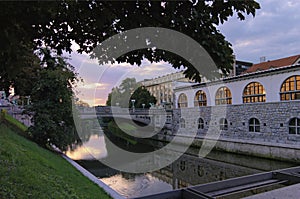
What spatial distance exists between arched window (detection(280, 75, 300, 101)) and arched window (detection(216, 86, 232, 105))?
16.4ft

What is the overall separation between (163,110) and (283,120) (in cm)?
1463

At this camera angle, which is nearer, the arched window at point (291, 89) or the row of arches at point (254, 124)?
the row of arches at point (254, 124)

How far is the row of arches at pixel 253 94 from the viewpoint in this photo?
16391mm

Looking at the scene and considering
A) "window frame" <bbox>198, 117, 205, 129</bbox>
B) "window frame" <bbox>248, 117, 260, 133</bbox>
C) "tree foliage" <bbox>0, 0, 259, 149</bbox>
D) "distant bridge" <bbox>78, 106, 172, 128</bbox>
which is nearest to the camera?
"tree foliage" <bbox>0, 0, 259, 149</bbox>

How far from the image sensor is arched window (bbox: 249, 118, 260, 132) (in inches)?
733

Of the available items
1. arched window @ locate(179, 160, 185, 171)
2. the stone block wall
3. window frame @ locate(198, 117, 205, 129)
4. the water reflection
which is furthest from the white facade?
the water reflection

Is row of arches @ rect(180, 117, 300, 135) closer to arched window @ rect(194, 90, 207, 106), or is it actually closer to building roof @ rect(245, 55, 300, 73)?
arched window @ rect(194, 90, 207, 106)

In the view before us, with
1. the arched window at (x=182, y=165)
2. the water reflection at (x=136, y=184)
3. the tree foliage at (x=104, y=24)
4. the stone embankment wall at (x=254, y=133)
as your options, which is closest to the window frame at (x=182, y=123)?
the stone embankment wall at (x=254, y=133)

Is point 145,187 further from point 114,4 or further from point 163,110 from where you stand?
point 163,110

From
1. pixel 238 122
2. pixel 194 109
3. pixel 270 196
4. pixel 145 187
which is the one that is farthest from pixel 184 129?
pixel 270 196

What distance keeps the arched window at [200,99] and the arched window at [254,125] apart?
19.3 feet

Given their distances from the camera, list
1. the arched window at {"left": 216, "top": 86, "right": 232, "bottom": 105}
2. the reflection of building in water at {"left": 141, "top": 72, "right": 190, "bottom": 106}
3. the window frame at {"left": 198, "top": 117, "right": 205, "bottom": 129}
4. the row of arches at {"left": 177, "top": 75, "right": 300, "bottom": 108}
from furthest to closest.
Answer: the reflection of building in water at {"left": 141, "top": 72, "right": 190, "bottom": 106}
the window frame at {"left": 198, "top": 117, "right": 205, "bottom": 129}
the arched window at {"left": 216, "top": 86, "right": 232, "bottom": 105}
the row of arches at {"left": 177, "top": 75, "right": 300, "bottom": 108}

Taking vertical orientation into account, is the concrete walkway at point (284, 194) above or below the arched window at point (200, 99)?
below

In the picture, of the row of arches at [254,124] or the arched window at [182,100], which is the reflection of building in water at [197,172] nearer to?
the row of arches at [254,124]
